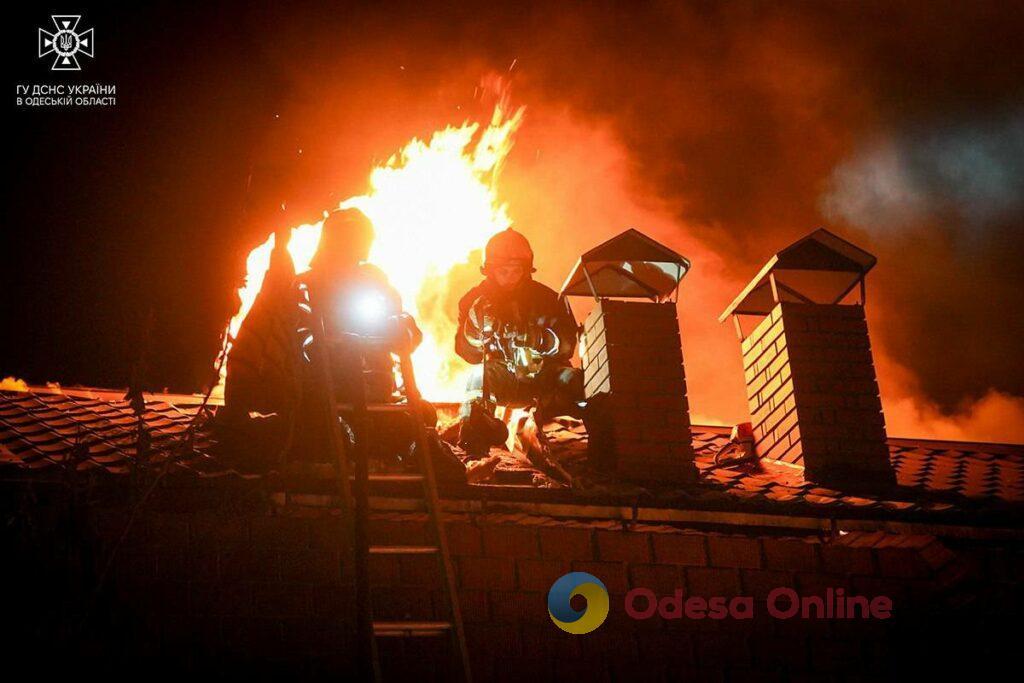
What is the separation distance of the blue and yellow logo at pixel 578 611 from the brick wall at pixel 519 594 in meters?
0.05

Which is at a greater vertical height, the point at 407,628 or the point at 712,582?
the point at 407,628

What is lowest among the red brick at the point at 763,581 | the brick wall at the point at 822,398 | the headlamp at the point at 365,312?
the red brick at the point at 763,581

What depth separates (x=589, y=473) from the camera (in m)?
5.02

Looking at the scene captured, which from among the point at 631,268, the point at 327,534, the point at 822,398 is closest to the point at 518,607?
the point at 327,534

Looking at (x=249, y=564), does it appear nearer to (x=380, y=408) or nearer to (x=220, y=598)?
(x=220, y=598)

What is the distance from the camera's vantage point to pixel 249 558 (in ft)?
13.7

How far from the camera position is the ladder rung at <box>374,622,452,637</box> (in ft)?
11.1

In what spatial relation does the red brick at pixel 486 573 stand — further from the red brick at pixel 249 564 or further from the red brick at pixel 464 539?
the red brick at pixel 249 564

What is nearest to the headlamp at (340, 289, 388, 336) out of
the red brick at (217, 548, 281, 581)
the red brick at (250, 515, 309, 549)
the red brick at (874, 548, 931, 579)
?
the red brick at (250, 515, 309, 549)

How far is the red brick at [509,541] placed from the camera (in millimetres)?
4250

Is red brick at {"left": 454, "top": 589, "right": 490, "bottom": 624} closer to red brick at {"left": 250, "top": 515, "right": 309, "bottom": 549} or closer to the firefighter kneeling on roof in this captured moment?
red brick at {"left": 250, "top": 515, "right": 309, "bottom": 549}

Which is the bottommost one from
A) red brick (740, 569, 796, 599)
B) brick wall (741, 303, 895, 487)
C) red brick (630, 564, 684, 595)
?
red brick (740, 569, 796, 599)

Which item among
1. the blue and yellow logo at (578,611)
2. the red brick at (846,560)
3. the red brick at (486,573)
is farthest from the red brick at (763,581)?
the red brick at (486,573)

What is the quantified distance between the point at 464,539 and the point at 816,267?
383 cm
